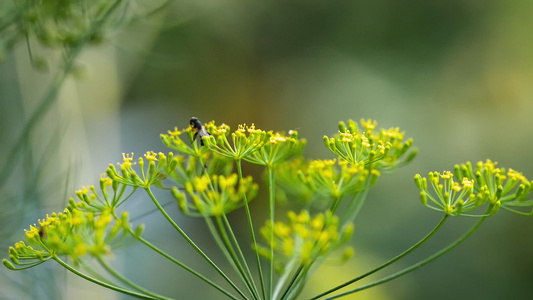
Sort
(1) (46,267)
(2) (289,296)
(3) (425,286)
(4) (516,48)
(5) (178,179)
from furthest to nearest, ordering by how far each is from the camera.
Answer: (4) (516,48)
(3) (425,286)
(1) (46,267)
(5) (178,179)
(2) (289,296)

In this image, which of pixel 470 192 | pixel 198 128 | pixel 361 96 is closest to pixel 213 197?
pixel 198 128

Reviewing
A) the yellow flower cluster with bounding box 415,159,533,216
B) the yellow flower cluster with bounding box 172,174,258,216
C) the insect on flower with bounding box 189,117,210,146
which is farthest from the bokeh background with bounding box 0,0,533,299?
the yellow flower cluster with bounding box 415,159,533,216

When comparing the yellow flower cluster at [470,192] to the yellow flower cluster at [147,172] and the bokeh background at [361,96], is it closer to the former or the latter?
the yellow flower cluster at [147,172]

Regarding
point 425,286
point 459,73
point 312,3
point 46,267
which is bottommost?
point 425,286

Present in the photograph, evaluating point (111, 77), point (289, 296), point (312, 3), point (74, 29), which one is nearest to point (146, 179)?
point (289, 296)

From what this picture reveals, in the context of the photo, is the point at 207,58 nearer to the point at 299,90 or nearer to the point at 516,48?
the point at 299,90

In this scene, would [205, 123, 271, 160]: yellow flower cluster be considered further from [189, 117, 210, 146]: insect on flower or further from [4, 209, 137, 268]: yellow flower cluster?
[4, 209, 137, 268]: yellow flower cluster

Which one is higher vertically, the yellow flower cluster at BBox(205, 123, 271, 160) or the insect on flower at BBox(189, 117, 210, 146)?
the insect on flower at BBox(189, 117, 210, 146)
